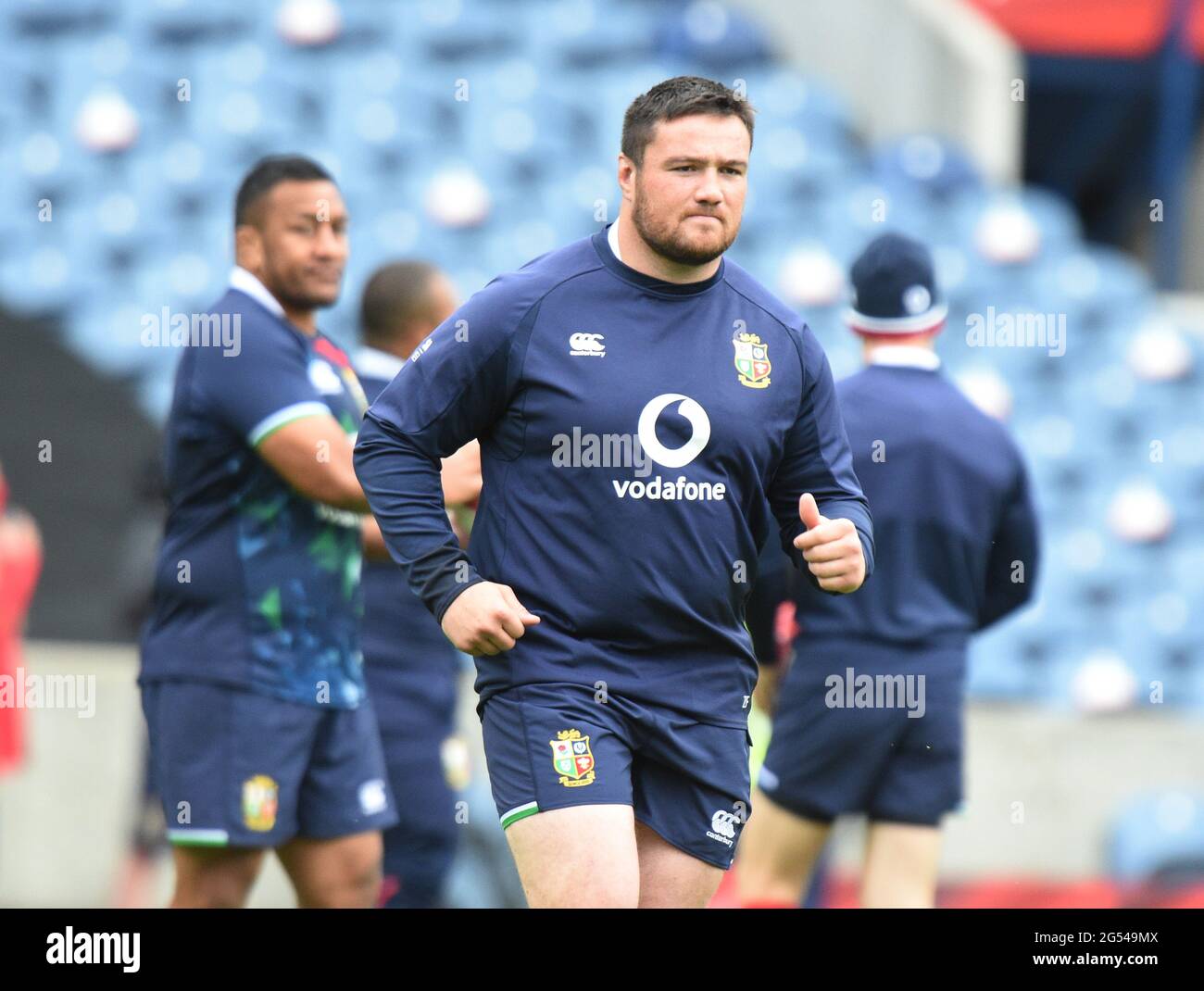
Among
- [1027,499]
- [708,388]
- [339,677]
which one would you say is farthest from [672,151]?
[1027,499]

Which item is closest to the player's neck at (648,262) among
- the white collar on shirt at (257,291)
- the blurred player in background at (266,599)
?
the blurred player in background at (266,599)

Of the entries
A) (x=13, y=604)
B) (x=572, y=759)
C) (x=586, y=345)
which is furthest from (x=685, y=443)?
(x=13, y=604)

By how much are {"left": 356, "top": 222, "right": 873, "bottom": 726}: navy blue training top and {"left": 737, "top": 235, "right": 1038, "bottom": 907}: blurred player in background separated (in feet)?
4.77

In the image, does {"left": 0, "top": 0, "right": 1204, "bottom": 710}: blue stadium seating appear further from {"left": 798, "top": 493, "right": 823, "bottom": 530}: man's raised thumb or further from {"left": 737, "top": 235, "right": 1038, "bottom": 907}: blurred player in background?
{"left": 798, "top": 493, "right": 823, "bottom": 530}: man's raised thumb

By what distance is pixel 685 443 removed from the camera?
394 cm

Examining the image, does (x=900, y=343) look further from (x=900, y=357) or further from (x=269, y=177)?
(x=269, y=177)

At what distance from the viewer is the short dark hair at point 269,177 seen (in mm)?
5039

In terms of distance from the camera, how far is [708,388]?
156 inches

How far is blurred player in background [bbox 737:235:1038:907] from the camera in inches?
215

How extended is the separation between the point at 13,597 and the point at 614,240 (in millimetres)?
5352

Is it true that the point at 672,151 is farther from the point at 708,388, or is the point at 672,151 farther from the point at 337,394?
the point at 337,394

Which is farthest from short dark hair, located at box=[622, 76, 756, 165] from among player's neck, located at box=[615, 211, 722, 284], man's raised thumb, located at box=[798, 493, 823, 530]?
man's raised thumb, located at box=[798, 493, 823, 530]

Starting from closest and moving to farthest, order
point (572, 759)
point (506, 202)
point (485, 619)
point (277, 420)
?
point (485, 619) → point (572, 759) → point (277, 420) → point (506, 202)

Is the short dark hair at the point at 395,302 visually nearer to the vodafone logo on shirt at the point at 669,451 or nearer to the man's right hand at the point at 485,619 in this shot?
the vodafone logo on shirt at the point at 669,451
